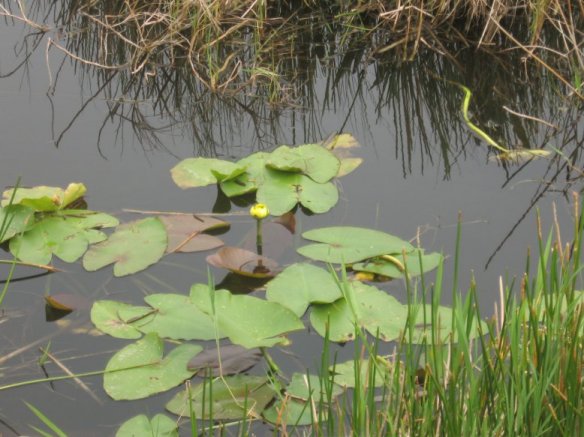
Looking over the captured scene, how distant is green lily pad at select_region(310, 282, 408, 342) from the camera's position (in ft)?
5.54

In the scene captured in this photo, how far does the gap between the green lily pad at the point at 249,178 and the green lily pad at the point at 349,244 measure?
0.22 m

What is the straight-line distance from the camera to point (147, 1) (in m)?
2.83

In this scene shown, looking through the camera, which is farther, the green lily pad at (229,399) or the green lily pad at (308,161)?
the green lily pad at (308,161)

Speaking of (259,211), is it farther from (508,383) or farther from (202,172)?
(508,383)

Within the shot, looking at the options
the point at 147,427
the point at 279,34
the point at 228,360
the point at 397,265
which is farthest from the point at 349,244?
the point at 279,34

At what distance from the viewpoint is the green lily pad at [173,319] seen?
1.67 meters

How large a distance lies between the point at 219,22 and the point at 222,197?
29.4 inches

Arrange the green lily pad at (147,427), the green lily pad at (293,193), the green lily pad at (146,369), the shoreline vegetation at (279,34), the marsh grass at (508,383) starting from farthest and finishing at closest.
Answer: the shoreline vegetation at (279,34) → the green lily pad at (293,193) → the green lily pad at (146,369) → the green lily pad at (147,427) → the marsh grass at (508,383)

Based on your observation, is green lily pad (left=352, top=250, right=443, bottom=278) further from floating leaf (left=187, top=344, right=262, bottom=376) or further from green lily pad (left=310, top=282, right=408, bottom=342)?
floating leaf (left=187, top=344, right=262, bottom=376)

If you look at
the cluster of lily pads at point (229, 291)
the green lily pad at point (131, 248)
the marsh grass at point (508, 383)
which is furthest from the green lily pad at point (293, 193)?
the marsh grass at point (508, 383)

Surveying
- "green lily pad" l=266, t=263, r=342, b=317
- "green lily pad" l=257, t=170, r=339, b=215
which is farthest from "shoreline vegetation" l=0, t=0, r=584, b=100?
"green lily pad" l=266, t=263, r=342, b=317

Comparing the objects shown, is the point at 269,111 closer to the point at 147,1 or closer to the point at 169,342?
the point at 147,1

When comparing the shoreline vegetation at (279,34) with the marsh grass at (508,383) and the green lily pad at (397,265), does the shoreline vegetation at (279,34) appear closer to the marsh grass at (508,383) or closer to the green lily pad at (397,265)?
the green lily pad at (397,265)

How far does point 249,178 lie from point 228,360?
623 millimetres
